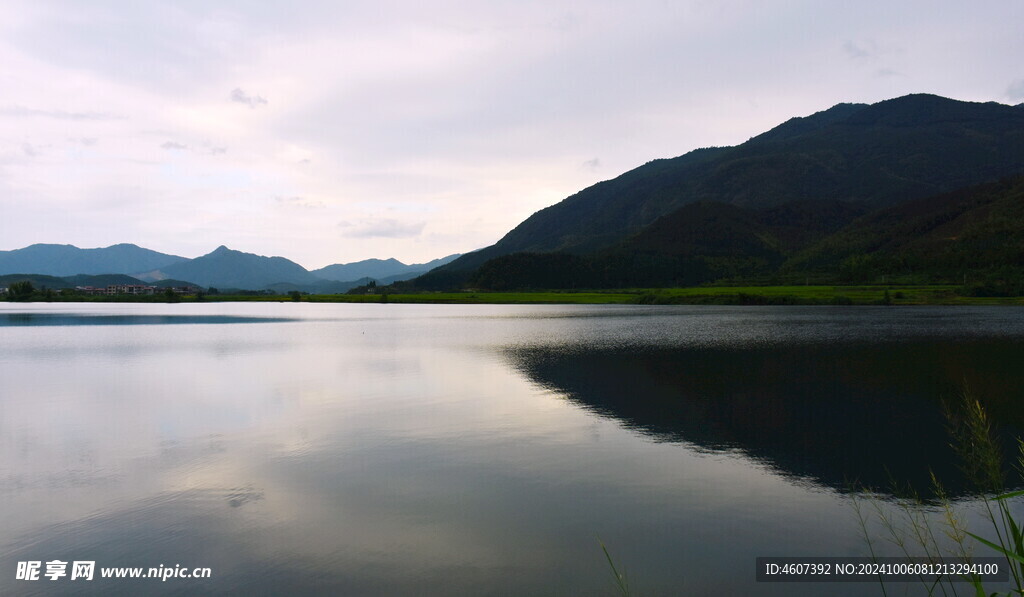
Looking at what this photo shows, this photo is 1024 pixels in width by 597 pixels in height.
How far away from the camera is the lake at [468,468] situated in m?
11.8

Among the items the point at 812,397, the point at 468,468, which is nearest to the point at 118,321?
the point at 468,468

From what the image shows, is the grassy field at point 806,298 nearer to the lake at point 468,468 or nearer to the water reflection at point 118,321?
the water reflection at point 118,321

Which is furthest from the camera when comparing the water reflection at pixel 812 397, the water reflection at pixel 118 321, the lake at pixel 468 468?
the water reflection at pixel 118 321

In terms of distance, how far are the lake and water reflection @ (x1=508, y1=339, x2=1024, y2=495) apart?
0.16 metres

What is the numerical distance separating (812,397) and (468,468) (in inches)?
771

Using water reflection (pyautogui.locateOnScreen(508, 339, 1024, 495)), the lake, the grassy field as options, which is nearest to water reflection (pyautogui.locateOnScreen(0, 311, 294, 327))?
the lake

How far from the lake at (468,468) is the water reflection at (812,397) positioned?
0.16 m

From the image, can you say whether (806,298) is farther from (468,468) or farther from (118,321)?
(118,321)

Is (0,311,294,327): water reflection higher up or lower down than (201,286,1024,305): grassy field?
lower down

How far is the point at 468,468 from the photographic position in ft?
59.6

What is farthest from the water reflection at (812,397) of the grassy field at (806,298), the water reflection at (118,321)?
the grassy field at (806,298)

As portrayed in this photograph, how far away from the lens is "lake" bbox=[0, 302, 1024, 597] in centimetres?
1178

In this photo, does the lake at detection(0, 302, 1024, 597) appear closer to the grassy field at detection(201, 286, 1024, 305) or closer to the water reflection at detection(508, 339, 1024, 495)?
the water reflection at detection(508, 339, 1024, 495)

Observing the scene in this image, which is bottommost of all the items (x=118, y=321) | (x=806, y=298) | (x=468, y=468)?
(x=468, y=468)
